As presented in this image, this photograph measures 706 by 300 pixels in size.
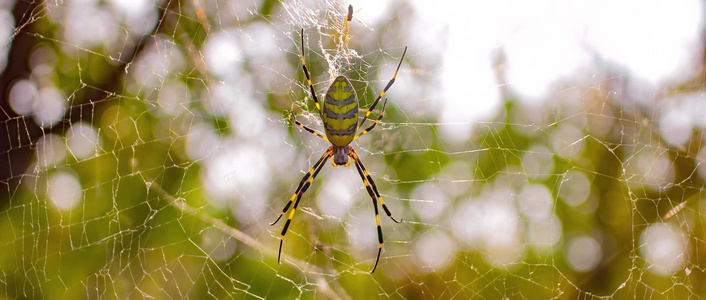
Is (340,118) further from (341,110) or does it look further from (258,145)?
(258,145)

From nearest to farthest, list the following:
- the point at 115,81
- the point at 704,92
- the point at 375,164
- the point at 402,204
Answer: the point at 704,92 < the point at 115,81 < the point at 375,164 < the point at 402,204

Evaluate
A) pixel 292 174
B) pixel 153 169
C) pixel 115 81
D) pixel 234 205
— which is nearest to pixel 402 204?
pixel 292 174

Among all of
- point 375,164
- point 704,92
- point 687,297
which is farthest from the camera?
point 375,164

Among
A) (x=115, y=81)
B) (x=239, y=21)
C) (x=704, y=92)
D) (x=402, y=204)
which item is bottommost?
(x=402, y=204)

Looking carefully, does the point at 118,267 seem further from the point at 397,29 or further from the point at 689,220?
the point at 689,220

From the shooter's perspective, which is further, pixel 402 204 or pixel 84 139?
pixel 402 204

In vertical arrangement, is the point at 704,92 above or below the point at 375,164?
above
